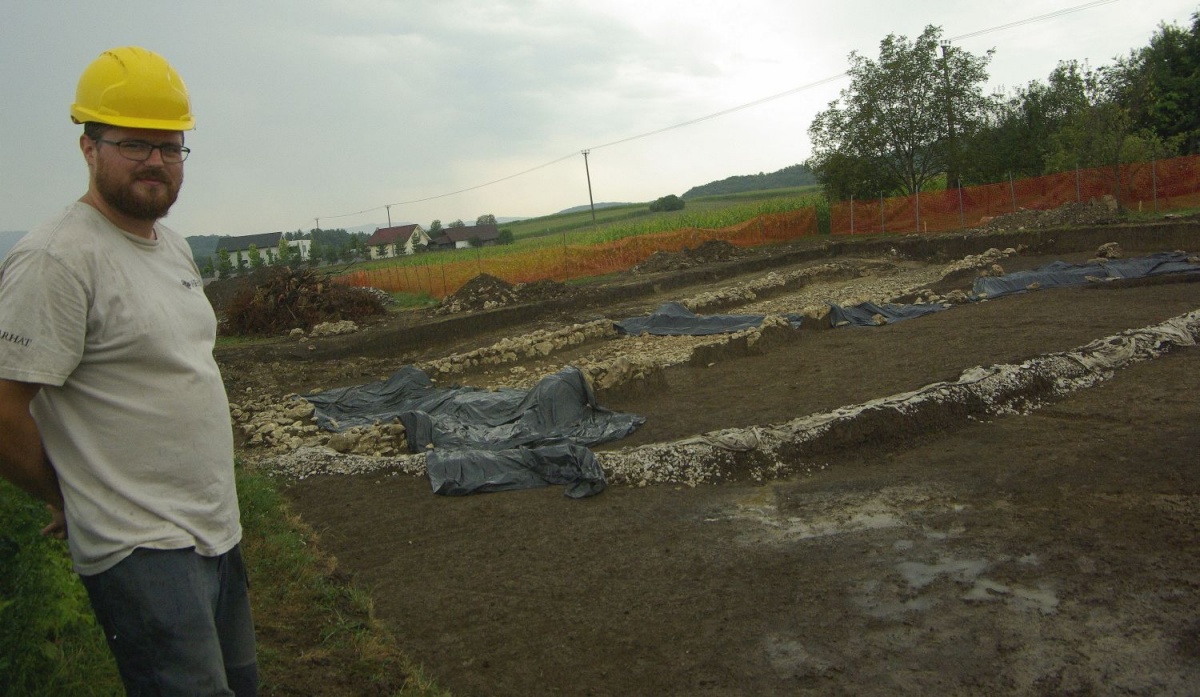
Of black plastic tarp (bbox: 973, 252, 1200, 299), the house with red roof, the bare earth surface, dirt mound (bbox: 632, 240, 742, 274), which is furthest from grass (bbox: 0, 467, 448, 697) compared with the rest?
the house with red roof

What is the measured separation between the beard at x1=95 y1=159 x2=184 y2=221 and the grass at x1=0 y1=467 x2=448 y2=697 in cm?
132

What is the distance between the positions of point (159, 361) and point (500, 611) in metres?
3.13

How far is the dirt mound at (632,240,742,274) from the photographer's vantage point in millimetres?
25594

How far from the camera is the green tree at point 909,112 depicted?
29844mm

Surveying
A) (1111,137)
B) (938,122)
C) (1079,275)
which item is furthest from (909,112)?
(1079,275)

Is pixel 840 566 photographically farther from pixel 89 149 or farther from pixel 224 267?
pixel 224 267

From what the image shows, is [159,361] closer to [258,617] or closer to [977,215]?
[258,617]

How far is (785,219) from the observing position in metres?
31.2

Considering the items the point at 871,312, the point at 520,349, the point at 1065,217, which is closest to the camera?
the point at 520,349

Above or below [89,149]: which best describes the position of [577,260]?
below

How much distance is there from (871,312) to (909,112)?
62.9 feet

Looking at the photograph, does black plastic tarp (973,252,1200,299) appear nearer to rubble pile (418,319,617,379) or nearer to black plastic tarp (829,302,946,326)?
black plastic tarp (829,302,946,326)

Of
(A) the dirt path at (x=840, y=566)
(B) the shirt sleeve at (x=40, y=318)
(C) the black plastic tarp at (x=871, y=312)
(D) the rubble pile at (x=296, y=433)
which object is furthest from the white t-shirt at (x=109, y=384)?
(C) the black plastic tarp at (x=871, y=312)

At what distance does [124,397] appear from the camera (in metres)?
2.00
